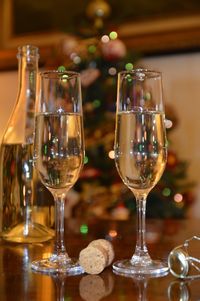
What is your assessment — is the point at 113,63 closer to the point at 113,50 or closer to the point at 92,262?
the point at 113,50

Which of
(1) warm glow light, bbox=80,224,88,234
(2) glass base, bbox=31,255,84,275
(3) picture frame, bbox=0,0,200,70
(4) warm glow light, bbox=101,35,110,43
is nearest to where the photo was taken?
(2) glass base, bbox=31,255,84,275

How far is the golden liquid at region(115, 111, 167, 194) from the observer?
0.62 metres

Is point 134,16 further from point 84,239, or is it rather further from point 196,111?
point 84,239

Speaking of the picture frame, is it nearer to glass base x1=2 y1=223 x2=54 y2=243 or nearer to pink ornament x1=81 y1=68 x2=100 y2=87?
pink ornament x1=81 y1=68 x2=100 y2=87

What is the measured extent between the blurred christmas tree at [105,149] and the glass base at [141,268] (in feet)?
4.73

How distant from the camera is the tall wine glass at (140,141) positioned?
62cm

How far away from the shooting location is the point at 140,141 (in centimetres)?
61

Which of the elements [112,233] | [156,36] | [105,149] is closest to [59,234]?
[112,233]

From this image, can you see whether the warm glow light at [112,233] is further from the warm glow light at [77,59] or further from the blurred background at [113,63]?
the warm glow light at [77,59]

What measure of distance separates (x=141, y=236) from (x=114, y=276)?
0.07 meters

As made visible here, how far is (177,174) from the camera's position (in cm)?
218

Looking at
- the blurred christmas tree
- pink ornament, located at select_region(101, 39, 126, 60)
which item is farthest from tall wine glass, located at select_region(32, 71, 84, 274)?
pink ornament, located at select_region(101, 39, 126, 60)

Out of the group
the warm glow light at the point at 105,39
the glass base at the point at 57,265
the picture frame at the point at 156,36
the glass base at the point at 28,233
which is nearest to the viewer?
the glass base at the point at 57,265

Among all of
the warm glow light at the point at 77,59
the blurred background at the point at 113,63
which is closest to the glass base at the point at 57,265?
the blurred background at the point at 113,63
